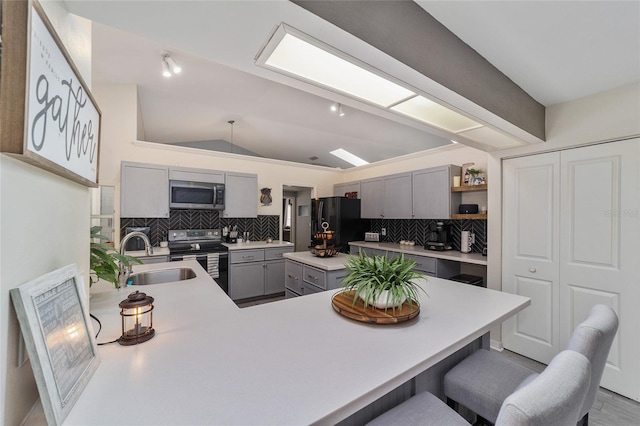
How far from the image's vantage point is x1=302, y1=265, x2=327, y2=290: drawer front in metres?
2.63

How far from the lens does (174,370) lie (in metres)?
0.85

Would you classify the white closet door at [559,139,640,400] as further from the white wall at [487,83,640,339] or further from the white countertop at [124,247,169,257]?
the white countertop at [124,247,169,257]

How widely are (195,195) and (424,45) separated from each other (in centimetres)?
365

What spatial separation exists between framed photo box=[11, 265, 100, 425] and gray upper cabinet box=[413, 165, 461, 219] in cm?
363

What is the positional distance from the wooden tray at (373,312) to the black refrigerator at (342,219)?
325cm

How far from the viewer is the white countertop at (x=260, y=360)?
0.68 m

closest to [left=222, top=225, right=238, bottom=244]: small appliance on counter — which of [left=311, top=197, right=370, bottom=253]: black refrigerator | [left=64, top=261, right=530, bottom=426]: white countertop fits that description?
[left=311, top=197, right=370, bottom=253]: black refrigerator

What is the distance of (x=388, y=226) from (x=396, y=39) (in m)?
3.89

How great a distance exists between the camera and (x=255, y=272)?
423 centimetres

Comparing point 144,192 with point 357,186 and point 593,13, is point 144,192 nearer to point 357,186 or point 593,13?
point 357,186

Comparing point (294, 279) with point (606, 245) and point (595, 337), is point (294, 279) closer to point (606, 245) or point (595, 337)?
point (595, 337)

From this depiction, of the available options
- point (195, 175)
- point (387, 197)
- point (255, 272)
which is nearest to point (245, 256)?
point (255, 272)

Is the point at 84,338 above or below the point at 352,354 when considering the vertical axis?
above

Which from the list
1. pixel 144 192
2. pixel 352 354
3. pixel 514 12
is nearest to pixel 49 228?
pixel 352 354
